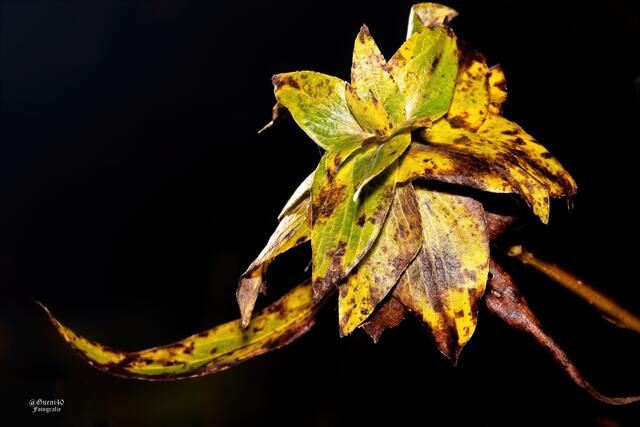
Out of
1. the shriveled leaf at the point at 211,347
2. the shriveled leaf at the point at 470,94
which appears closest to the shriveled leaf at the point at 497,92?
the shriveled leaf at the point at 470,94

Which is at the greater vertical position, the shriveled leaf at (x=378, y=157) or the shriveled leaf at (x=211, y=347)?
the shriveled leaf at (x=378, y=157)

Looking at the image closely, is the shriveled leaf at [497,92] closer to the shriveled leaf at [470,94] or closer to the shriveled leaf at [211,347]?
the shriveled leaf at [470,94]

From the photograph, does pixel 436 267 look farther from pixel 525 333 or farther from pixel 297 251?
pixel 297 251

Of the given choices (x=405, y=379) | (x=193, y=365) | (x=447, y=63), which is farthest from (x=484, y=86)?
(x=405, y=379)

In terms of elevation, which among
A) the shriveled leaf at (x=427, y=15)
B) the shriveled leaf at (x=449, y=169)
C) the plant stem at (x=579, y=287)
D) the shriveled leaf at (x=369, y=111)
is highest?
the shriveled leaf at (x=427, y=15)

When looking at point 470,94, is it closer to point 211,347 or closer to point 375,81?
point 375,81
